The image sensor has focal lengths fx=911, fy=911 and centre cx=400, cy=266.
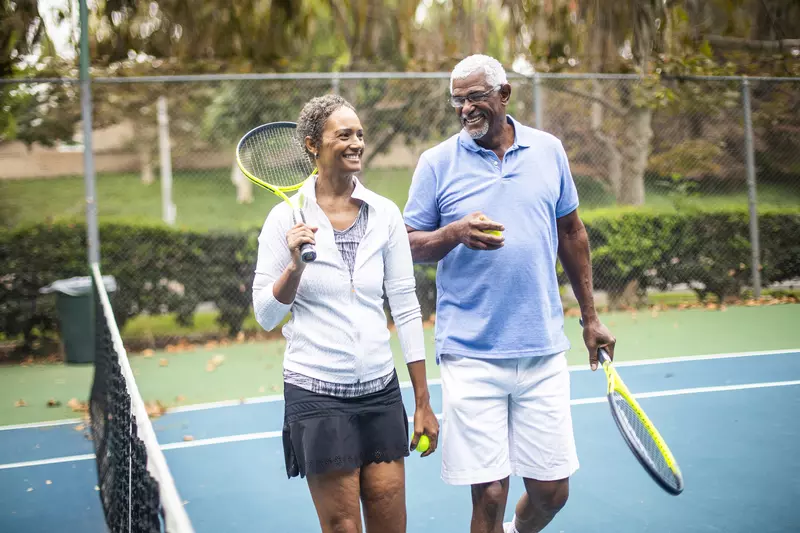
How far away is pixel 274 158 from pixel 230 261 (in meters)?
6.78

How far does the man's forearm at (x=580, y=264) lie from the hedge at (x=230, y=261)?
21.5 feet

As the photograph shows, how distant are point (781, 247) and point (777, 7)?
14.0 feet

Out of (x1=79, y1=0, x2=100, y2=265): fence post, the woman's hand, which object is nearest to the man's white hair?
the woman's hand

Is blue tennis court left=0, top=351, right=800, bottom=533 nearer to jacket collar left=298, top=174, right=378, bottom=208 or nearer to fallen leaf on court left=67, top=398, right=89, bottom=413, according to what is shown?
fallen leaf on court left=67, top=398, right=89, bottom=413

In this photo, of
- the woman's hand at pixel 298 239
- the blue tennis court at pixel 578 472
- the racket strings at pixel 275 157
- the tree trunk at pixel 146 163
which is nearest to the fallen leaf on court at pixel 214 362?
the blue tennis court at pixel 578 472

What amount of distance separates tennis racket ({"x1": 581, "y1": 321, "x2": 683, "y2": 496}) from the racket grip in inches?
51.0

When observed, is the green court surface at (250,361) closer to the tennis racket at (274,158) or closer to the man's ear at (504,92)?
the tennis racket at (274,158)

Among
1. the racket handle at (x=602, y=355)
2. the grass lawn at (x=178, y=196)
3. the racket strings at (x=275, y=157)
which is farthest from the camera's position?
the grass lawn at (x=178, y=196)

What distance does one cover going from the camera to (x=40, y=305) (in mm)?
9547

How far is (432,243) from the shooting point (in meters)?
3.46

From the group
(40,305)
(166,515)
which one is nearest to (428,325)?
(40,305)

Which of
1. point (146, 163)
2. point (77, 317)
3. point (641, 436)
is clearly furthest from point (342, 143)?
point (146, 163)

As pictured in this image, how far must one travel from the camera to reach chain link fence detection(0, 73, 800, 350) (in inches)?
396

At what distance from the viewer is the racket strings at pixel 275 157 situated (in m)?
3.55
